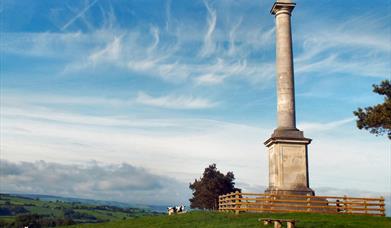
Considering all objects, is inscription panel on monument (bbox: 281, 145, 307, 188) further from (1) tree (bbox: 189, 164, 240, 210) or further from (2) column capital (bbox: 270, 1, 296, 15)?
(1) tree (bbox: 189, 164, 240, 210)

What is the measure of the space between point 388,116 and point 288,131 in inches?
291

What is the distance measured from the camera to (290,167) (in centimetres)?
3052

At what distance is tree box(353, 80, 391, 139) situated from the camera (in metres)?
25.9

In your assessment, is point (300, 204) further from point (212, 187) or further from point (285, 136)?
point (212, 187)

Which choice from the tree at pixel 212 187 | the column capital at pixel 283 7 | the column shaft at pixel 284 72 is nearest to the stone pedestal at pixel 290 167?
the column shaft at pixel 284 72

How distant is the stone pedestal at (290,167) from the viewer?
30.5m

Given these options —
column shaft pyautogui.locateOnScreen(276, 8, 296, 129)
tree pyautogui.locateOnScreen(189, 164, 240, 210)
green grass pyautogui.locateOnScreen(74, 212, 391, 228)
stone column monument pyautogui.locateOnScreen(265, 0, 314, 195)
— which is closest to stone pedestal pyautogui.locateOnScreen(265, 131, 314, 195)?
stone column monument pyautogui.locateOnScreen(265, 0, 314, 195)

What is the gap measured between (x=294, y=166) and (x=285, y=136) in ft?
7.10

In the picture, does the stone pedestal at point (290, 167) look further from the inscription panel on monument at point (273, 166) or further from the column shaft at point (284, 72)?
the column shaft at point (284, 72)

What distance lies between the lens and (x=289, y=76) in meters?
32.8

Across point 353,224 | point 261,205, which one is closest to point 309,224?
point 353,224

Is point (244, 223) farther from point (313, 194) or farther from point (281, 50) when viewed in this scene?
point (281, 50)

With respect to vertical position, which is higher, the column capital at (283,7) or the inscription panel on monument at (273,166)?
the column capital at (283,7)

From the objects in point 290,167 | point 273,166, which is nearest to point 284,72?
point 273,166
